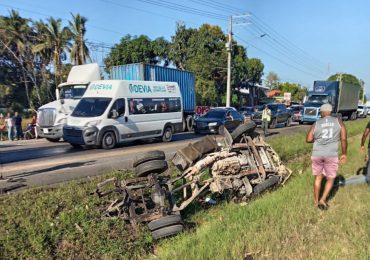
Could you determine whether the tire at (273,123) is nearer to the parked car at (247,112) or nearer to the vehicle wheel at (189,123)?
the vehicle wheel at (189,123)

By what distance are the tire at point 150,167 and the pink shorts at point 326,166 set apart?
260cm

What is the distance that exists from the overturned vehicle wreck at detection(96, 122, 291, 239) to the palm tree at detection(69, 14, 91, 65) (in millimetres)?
33729

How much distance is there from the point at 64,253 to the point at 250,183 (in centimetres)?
379

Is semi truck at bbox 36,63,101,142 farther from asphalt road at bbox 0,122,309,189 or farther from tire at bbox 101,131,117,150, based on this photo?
tire at bbox 101,131,117,150

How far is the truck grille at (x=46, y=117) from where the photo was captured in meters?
17.8

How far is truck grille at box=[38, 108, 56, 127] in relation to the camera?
17.8 m

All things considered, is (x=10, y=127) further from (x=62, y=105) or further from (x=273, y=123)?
(x=273, y=123)

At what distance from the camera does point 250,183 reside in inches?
294

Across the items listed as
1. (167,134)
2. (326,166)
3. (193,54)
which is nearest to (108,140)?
(167,134)

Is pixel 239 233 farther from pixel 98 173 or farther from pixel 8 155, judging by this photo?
pixel 8 155

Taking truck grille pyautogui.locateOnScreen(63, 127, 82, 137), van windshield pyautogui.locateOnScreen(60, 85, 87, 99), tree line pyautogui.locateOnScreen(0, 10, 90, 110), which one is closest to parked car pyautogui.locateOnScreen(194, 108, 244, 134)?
van windshield pyautogui.locateOnScreen(60, 85, 87, 99)

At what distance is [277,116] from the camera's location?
1125 inches

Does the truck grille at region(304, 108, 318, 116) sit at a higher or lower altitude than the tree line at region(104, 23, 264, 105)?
lower

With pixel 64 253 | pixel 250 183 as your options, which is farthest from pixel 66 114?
pixel 64 253
